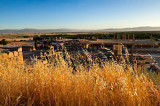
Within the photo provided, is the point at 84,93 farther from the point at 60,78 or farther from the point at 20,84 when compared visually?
the point at 20,84

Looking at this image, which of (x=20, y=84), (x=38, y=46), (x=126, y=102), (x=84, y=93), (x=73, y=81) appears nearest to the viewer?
(x=126, y=102)

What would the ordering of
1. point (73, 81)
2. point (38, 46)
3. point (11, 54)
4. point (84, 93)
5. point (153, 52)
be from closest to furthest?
point (84, 93) < point (73, 81) < point (11, 54) < point (153, 52) < point (38, 46)

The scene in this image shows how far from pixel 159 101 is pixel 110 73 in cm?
93

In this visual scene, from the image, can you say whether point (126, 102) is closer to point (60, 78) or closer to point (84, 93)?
point (84, 93)

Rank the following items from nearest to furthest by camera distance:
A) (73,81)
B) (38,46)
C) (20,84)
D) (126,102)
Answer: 1. (126,102)
2. (73,81)
3. (20,84)
4. (38,46)

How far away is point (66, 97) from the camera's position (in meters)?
2.22

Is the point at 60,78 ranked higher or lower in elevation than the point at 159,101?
higher

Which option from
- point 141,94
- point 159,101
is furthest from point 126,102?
point 159,101

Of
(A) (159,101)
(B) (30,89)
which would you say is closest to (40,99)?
(B) (30,89)

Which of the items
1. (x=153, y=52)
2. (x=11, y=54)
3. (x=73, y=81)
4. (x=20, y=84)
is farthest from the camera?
(x=153, y=52)

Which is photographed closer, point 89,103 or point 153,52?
point 89,103

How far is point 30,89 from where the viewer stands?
101 inches

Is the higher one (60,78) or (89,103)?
(60,78)

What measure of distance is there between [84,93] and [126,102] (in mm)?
582
